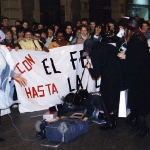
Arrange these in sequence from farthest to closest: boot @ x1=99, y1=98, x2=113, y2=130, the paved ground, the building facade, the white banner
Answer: the building facade
the white banner
boot @ x1=99, y1=98, x2=113, y2=130
the paved ground

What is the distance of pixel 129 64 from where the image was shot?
5.59m

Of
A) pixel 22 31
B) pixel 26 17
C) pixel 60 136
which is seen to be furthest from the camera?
pixel 26 17

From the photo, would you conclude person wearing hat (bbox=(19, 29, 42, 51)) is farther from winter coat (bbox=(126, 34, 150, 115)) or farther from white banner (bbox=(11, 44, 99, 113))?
winter coat (bbox=(126, 34, 150, 115))

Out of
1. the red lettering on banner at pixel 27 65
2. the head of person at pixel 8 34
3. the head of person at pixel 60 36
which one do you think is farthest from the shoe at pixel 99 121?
the head of person at pixel 8 34

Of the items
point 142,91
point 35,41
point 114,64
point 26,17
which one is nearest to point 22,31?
point 35,41

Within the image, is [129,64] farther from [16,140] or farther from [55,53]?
[55,53]

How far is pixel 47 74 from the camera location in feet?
25.6

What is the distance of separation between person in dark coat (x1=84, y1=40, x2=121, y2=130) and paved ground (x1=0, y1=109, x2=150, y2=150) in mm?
252

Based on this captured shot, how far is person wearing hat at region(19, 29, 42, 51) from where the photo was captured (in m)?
8.05

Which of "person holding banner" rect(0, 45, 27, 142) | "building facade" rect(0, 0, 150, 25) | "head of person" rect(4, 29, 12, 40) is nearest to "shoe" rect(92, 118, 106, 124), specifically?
"person holding banner" rect(0, 45, 27, 142)

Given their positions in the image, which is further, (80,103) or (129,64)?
(80,103)

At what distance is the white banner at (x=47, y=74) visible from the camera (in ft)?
24.9

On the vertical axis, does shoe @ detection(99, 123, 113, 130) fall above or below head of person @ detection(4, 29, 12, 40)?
below

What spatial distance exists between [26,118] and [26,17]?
383 inches
